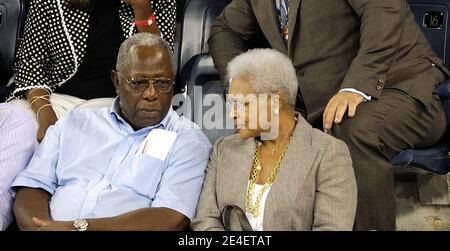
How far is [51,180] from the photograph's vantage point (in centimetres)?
292

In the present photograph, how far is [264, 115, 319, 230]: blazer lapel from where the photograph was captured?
103 inches

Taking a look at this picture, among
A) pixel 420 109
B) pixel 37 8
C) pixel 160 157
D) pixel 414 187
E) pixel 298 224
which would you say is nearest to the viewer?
pixel 298 224

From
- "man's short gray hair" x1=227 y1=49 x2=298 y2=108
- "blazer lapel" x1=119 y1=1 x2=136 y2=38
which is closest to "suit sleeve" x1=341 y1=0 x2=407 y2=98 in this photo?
"man's short gray hair" x1=227 y1=49 x2=298 y2=108

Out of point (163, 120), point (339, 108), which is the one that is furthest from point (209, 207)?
point (339, 108)

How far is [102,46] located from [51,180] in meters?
0.84

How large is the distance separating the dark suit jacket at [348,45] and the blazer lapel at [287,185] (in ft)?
1.75

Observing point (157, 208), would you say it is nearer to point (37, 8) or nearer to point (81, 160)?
point (81, 160)

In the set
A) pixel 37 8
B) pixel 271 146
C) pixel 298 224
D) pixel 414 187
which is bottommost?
pixel 414 187

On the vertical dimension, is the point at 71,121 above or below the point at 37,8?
below

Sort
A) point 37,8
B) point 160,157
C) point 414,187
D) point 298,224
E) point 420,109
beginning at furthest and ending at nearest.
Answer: point 414,187 → point 37,8 → point 420,109 → point 160,157 → point 298,224

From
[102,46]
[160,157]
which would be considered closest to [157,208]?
[160,157]

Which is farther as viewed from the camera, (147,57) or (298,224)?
(147,57)

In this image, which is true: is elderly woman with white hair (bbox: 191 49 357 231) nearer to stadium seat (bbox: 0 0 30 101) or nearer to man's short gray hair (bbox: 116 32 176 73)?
man's short gray hair (bbox: 116 32 176 73)

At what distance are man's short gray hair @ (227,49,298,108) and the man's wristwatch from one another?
70 centimetres
